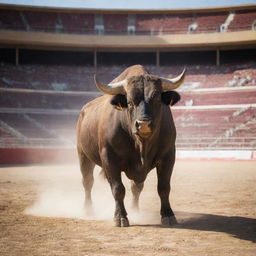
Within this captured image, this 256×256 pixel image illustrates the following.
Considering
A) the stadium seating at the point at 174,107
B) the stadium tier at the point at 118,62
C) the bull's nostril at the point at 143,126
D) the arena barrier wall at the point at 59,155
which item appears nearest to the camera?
the bull's nostril at the point at 143,126

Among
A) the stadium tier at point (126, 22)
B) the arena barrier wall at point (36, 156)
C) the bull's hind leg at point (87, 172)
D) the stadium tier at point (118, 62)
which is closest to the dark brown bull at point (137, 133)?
the bull's hind leg at point (87, 172)

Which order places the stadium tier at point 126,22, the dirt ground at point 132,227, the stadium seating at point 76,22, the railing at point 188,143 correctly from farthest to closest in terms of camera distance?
1. the stadium seating at point 76,22
2. the stadium tier at point 126,22
3. the railing at point 188,143
4. the dirt ground at point 132,227

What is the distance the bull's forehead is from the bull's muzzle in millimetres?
339

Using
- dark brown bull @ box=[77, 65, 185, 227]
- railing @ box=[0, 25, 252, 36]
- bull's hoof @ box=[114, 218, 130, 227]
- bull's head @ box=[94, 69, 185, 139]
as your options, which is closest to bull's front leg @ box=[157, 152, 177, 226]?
dark brown bull @ box=[77, 65, 185, 227]

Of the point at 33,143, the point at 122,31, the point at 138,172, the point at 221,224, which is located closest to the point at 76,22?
the point at 122,31

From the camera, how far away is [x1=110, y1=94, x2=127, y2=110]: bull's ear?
4.98 metres

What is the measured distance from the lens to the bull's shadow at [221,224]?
178 inches

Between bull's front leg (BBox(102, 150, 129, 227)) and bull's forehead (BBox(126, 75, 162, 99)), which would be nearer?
bull's forehead (BBox(126, 75, 162, 99))

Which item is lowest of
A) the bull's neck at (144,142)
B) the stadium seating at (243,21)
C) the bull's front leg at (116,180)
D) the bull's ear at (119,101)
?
the bull's front leg at (116,180)

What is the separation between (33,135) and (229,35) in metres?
17.6

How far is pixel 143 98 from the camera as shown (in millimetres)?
4676

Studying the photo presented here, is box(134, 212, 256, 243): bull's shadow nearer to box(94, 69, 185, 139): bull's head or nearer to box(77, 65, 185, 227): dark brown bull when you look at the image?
box(77, 65, 185, 227): dark brown bull

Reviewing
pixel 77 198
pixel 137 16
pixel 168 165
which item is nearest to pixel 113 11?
pixel 137 16

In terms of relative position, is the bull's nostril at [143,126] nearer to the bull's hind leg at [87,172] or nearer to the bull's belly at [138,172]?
the bull's belly at [138,172]
